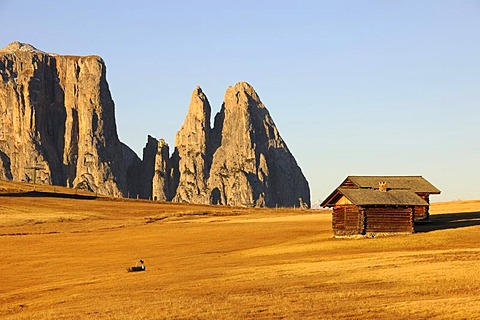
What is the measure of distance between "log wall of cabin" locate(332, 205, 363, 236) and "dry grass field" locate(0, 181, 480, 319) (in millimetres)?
1300

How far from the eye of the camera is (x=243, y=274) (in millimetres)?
34344

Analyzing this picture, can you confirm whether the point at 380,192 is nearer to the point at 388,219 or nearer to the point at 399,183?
the point at 388,219

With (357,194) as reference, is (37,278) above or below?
below

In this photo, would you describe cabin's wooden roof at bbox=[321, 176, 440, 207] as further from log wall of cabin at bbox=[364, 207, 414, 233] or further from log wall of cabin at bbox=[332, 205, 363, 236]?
log wall of cabin at bbox=[332, 205, 363, 236]

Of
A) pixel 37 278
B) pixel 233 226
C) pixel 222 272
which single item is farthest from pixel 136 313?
pixel 233 226

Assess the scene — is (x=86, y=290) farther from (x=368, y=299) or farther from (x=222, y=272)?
(x=368, y=299)

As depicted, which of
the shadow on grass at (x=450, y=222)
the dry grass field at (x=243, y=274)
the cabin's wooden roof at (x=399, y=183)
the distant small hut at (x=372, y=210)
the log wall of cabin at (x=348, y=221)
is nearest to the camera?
the dry grass field at (x=243, y=274)

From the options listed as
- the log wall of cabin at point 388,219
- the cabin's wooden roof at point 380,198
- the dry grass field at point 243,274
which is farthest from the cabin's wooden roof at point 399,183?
the log wall of cabin at point 388,219

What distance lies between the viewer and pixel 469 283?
28234 mm

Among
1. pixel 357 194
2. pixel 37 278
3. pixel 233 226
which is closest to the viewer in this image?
pixel 37 278

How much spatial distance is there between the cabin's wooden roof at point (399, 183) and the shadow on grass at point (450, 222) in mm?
3110

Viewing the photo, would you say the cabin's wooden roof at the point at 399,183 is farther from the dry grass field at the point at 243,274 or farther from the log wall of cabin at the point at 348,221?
the log wall of cabin at the point at 348,221

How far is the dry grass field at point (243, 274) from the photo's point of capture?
79.4 ft

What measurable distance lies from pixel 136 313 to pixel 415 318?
8.76 m
